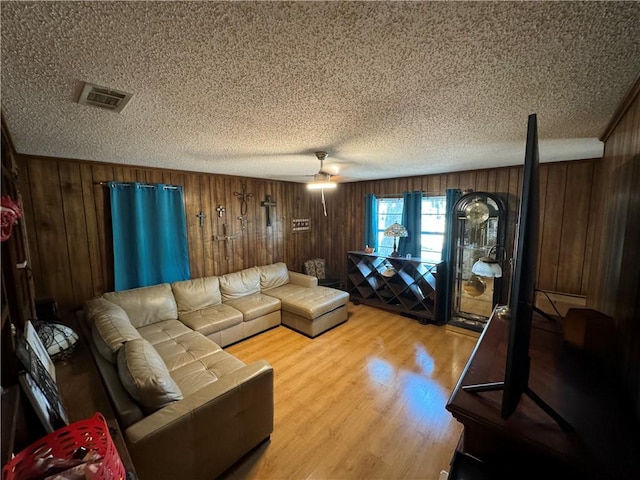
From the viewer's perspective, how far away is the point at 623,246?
1217 millimetres

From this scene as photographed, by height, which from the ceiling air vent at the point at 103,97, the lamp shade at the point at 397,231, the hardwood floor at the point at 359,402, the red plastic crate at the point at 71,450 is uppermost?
the ceiling air vent at the point at 103,97

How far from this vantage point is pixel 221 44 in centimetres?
91

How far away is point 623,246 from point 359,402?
2081mm

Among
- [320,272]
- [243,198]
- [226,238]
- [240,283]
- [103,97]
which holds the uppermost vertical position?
[103,97]

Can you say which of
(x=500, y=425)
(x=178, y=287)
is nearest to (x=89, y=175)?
(x=178, y=287)

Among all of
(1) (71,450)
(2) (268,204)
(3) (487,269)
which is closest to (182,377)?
(1) (71,450)

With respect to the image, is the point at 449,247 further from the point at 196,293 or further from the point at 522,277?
the point at 196,293

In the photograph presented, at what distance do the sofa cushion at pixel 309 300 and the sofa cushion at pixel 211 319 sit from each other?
72 cm

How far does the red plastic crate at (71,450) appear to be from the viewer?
2.37 ft

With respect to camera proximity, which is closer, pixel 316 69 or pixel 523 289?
pixel 523 289

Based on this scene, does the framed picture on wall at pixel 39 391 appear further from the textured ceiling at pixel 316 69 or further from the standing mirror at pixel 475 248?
the standing mirror at pixel 475 248

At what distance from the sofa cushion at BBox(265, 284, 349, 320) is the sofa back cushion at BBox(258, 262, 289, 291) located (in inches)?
5.1

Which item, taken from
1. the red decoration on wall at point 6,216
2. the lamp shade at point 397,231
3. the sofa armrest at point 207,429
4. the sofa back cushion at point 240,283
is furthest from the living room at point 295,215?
the sofa armrest at point 207,429

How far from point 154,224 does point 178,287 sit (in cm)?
86
